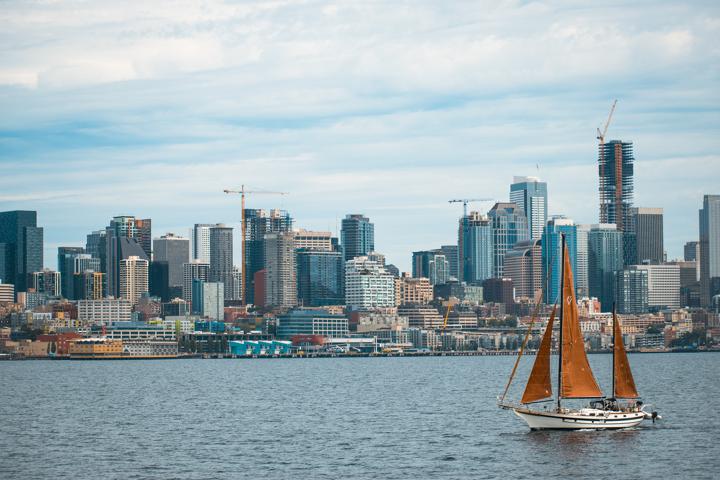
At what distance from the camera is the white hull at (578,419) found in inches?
3927

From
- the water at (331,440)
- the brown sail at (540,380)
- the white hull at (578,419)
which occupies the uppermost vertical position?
the brown sail at (540,380)

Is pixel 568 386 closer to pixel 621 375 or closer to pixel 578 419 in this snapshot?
pixel 578 419

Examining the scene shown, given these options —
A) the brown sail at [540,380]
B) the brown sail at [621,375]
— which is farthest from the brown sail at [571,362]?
the brown sail at [621,375]

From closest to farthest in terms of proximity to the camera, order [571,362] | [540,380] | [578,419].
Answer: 1. [540,380]
2. [578,419]
3. [571,362]

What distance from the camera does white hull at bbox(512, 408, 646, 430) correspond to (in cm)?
9975

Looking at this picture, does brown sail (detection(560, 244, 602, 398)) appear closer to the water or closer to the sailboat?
the sailboat

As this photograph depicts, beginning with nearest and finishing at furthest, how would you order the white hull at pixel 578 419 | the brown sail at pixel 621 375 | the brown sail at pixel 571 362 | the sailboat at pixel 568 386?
the sailboat at pixel 568 386 → the white hull at pixel 578 419 → the brown sail at pixel 571 362 → the brown sail at pixel 621 375

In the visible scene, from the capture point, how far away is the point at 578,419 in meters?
99.6

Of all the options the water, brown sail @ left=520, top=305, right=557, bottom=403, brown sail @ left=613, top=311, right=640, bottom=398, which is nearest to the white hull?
the water

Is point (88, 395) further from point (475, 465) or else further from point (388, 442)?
point (475, 465)

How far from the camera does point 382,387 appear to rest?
598 feet

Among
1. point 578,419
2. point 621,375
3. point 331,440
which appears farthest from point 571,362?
point 331,440

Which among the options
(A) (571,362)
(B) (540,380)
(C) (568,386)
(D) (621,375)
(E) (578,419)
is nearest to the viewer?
(B) (540,380)

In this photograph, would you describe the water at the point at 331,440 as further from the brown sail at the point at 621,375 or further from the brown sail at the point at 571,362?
the brown sail at the point at 621,375
